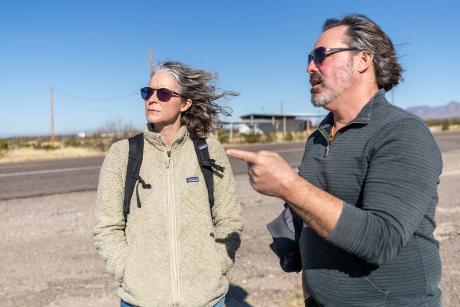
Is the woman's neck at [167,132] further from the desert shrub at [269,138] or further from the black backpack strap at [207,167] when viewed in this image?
the desert shrub at [269,138]

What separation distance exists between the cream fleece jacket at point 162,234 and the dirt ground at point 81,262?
1.95 metres

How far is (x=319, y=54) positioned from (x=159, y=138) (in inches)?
39.7

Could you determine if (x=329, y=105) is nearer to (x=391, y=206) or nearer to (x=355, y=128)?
(x=355, y=128)

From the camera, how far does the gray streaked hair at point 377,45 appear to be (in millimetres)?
1993

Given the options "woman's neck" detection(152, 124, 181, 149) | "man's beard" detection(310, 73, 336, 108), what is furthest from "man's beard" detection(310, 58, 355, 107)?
"woman's neck" detection(152, 124, 181, 149)

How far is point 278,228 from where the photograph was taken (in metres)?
2.48

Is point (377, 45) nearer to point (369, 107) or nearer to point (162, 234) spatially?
point (369, 107)

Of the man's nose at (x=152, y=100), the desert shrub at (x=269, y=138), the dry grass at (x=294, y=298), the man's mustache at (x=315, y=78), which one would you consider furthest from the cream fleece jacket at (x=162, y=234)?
the desert shrub at (x=269, y=138)

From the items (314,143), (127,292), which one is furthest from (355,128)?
(127,292)

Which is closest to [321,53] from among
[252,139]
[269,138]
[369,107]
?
[369,107]

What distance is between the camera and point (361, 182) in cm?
172

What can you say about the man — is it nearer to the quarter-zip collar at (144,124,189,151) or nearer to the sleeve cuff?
the sleeve cuff

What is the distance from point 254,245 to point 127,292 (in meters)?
3.80

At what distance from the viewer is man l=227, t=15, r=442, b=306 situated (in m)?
1.41
